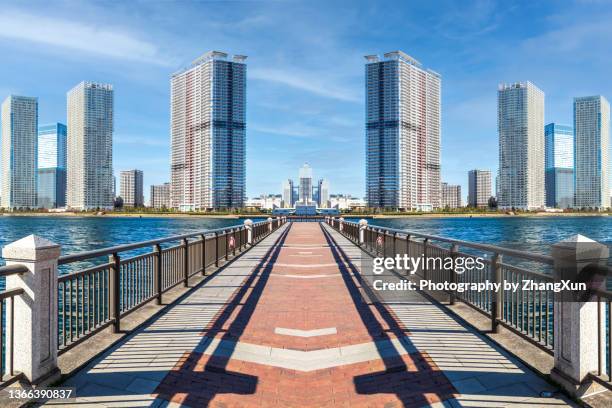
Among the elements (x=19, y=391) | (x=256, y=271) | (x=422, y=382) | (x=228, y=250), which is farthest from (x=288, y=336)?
(x=228, y=250)

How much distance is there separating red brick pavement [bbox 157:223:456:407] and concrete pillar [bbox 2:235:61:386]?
1364mm

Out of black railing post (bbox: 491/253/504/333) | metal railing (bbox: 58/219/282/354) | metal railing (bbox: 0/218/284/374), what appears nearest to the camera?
metal railing (bbox: 0/218/284/374)

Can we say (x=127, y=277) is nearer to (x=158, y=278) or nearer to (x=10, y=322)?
(x=158, y=278)

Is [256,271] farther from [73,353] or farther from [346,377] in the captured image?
[346,377]

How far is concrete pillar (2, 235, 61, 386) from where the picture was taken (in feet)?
13.9

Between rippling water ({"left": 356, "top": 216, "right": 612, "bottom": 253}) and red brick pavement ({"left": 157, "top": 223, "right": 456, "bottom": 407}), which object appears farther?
rippling water ({"left": 356, "top": 216, "right": 612, "bottom": 253})

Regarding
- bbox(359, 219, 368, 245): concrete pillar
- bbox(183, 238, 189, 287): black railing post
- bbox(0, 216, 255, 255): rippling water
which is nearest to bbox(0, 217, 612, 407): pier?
bbox(183, 238, 189, 287): black railing post

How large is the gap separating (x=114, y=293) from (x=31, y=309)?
2.19 meters

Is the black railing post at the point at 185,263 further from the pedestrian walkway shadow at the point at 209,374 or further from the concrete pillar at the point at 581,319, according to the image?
the concrete pillar at the point at 581,319

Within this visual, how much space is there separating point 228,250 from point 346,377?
41.4ft

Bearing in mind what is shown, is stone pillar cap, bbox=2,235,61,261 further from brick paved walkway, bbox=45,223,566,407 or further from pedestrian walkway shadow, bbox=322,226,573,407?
pedestrian walkway shadow, bbox=322,226,573,407

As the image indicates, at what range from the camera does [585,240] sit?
415 centimetres

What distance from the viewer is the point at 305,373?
4766 mm

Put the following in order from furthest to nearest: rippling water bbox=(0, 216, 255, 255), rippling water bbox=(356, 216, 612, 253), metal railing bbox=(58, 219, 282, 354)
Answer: rippling water bbox=(356, 216, 612, 253) → rippling water bbox=(0, 216, 255, 255) → metal railing bbox=(58, 219, 282, 354)
